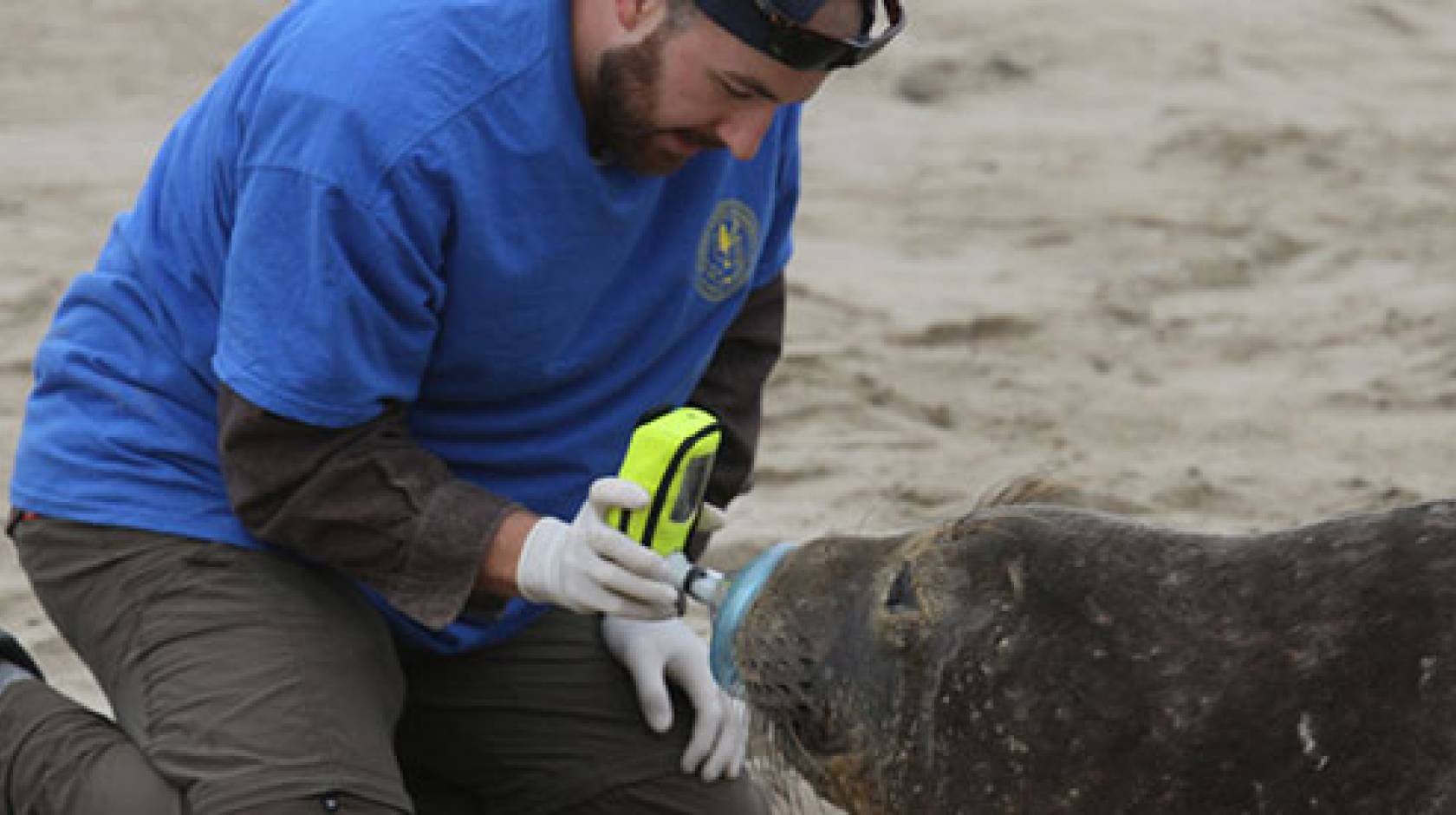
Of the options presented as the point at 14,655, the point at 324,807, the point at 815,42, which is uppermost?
the point at 815,42

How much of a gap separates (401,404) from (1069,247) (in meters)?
4.18

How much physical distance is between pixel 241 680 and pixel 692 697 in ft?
2.55

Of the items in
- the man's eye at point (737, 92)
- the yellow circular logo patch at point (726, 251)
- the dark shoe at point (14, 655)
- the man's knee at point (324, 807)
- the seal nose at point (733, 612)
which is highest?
the man's eye at point (737, 92)

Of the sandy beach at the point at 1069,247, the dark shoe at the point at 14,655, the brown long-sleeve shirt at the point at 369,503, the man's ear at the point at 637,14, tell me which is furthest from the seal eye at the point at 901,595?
the sandy beach at the point at 1069,247

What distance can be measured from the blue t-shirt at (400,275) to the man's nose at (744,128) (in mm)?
188

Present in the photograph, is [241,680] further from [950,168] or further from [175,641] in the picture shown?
[950,168]

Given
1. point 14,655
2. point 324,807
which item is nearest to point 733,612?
point 324,807

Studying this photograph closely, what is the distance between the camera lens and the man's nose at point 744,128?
3.19 m

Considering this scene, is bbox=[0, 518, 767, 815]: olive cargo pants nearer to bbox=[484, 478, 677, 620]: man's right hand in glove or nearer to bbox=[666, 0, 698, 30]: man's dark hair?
bbox=[484, 478, 677, 620]: man's right hand in glove

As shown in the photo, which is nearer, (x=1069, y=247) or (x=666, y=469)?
(x=666, y=469)

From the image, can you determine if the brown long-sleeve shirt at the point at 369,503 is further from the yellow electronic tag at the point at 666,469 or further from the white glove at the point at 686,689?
the white glove at the point at 686,689

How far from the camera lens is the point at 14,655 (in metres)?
3.70

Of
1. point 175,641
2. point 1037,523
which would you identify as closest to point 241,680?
point 175,641

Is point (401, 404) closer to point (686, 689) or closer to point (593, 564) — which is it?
point (593, 564)
